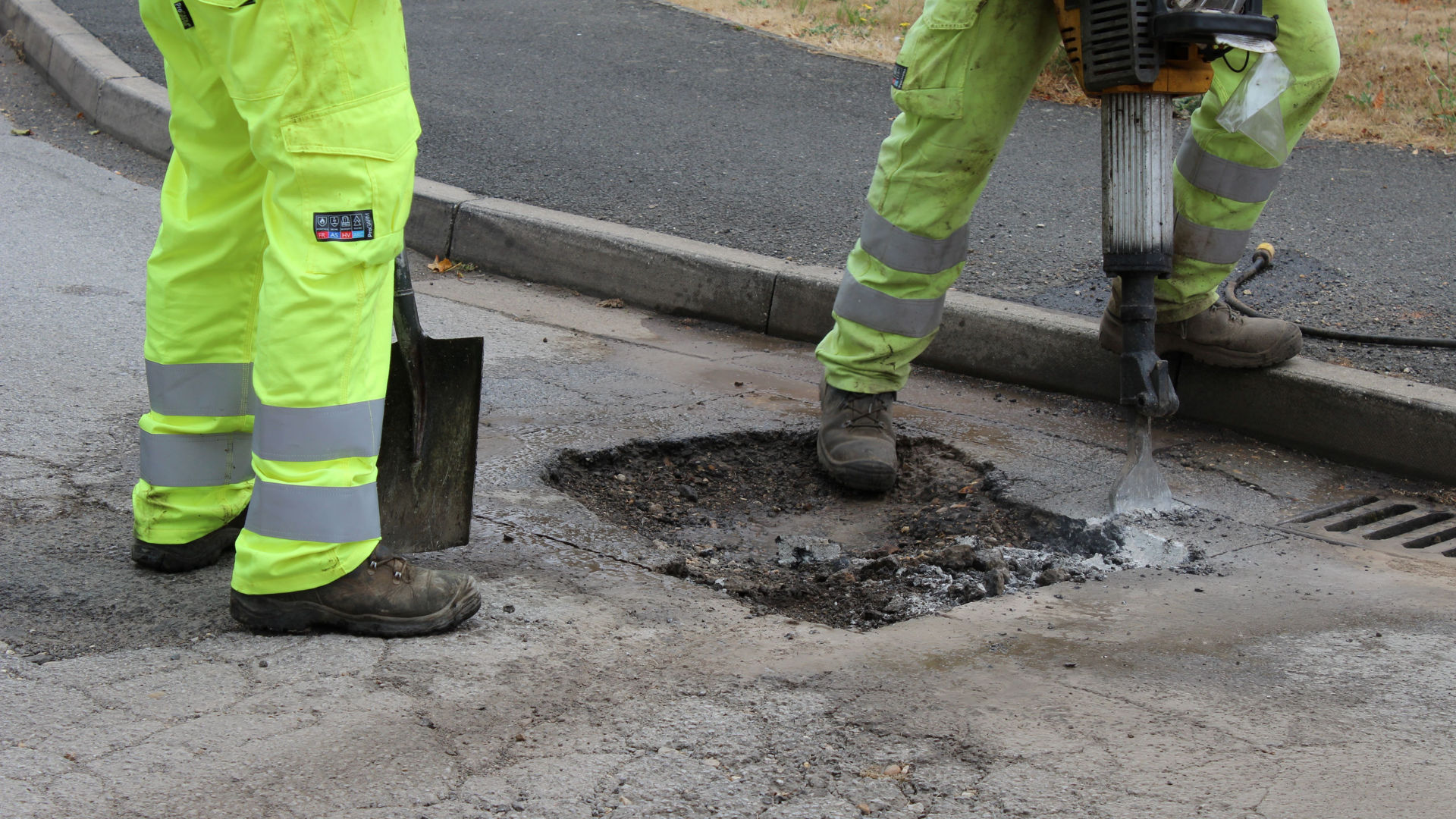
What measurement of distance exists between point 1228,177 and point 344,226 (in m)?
2.29

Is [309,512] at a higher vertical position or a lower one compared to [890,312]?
lower

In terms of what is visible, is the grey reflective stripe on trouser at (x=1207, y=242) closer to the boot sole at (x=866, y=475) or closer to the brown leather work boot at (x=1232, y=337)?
the brown leather work boot at (x=1232, y=337)

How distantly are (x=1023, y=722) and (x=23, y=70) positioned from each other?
7.79 metres

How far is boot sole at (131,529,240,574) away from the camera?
2482mm

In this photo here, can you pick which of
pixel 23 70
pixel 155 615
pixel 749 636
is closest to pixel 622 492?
pixel 749 636

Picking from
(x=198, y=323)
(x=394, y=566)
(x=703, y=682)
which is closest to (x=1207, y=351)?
(x=703, y=682)

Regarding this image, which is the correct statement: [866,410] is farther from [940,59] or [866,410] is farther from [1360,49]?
[1360,49]

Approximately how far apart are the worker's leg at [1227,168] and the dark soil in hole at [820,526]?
79 cm

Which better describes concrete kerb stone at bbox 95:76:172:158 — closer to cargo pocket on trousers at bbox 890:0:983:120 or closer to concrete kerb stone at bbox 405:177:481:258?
concrete kerb stone at bbox 405:177:481:258

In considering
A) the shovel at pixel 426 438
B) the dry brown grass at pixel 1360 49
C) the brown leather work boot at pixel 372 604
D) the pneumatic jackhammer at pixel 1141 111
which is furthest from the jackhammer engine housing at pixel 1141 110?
the dry brown grass at pixel 1360 49

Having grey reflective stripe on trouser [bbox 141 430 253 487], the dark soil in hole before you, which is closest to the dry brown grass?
the dark soil in hole

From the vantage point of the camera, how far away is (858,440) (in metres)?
3.24

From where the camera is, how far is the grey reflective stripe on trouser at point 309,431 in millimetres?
2152

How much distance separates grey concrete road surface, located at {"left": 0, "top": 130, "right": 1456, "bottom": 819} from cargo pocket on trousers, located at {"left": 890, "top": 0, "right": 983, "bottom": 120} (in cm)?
92
